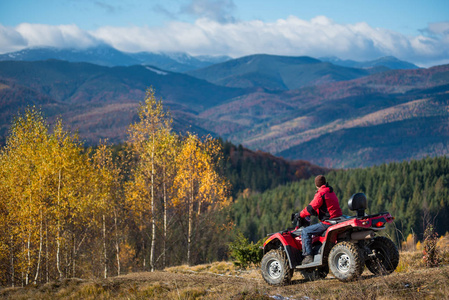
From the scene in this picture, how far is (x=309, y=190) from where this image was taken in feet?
414

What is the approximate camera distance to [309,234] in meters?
11.9

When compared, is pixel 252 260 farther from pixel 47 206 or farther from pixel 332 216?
pixel 47 206

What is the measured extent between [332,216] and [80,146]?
25.7m

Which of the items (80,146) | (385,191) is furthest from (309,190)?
(80,146)

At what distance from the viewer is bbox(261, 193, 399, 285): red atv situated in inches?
426

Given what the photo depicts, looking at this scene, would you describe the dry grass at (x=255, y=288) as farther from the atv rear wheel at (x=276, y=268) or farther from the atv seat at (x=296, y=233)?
the atv seat at (x=296, y=233)

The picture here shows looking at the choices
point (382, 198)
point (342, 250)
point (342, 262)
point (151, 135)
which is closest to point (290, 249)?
point (342, 262)

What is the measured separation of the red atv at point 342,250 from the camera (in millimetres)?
10820

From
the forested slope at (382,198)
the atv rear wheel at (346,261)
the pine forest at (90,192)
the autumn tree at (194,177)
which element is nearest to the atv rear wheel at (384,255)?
the atv rear wheel at (346,261)

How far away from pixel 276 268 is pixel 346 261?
242 centimetres

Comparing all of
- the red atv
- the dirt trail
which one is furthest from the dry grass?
the red atv

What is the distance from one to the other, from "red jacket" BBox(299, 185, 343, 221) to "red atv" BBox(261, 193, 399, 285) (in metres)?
0.28

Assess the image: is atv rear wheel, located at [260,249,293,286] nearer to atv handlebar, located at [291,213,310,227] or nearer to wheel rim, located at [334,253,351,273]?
atv handlebar, located at [291,213,310,227]

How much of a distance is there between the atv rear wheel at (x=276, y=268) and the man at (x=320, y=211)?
2.36 ft
